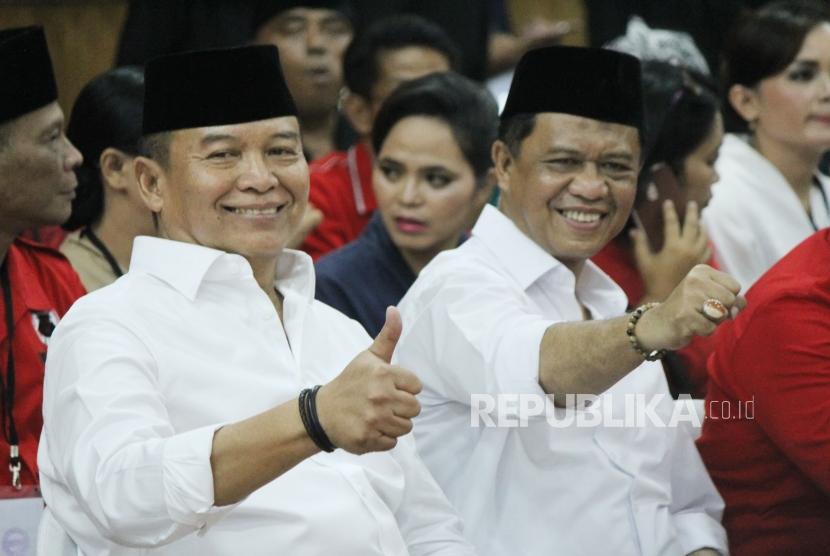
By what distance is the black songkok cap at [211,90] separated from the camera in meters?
2.36

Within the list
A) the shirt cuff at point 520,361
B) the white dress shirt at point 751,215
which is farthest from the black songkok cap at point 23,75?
the white dress shirt at point 751,215

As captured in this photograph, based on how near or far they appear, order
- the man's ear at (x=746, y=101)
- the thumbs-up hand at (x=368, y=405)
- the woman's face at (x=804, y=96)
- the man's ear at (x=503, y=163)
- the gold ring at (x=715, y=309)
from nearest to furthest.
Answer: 1. the thumbs-up hand at (x=368, y=405)
2. the gold ring at (x=715, y=309)
3. the man's ear at (x=503, y=163)
4. the woman's face at (x=804, y=96)
5. the man's ear at (x=746, y=101)

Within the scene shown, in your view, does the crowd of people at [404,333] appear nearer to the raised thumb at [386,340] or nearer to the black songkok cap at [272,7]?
the raised thumb at [386,340]

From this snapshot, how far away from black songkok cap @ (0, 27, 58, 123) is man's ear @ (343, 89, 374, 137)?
4.48 ft

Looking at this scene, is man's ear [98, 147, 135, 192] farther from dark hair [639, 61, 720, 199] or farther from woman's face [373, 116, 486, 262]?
dark hair [639, 61, 720, 199]

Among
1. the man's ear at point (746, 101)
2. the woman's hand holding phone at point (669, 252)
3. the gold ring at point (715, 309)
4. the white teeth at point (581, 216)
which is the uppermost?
the gold ring at point (715, 309)

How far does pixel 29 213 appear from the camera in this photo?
2938mm

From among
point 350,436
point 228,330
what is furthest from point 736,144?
point 350,436

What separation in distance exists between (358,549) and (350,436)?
1.41 feet

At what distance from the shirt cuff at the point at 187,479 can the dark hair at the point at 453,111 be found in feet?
6.03

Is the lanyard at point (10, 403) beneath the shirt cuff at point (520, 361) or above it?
beneath

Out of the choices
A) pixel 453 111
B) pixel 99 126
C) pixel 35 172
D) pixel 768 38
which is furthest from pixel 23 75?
pixel 768 38

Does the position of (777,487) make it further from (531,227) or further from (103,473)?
(103,473)

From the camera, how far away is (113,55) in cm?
477
